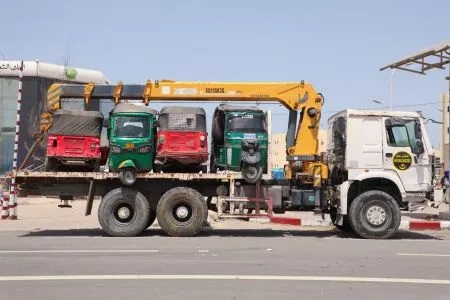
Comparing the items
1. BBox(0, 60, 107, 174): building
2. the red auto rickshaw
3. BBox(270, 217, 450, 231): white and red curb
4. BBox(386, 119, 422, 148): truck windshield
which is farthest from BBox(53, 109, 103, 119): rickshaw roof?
BBox(0, 60, 107, 174): building

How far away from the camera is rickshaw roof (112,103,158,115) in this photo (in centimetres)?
1442

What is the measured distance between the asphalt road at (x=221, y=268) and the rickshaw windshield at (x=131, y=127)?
246 centimetres

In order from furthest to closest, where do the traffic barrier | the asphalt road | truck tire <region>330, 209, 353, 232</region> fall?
1. the traffic barrier
2. truck tire <region>330, 209, 353, 232</region>
3. the asphalt road

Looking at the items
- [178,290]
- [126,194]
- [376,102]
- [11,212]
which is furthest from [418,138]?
[376,102]

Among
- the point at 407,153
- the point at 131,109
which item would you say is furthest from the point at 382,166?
the point at 131,109

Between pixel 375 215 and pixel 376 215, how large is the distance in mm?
24

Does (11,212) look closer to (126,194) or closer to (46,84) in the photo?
(126,194)

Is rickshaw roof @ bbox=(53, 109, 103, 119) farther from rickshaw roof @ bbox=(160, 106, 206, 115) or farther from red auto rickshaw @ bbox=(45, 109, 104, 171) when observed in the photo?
rickshaw roof @ bbox=(160, 106, 206, 115)

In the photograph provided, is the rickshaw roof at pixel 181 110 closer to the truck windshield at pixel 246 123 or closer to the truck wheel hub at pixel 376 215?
the truck windshield at pixel 246 123

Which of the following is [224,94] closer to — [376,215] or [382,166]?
[382,166]

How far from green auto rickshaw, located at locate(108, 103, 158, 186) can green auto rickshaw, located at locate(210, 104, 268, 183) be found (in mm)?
1767

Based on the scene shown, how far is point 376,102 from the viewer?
39.1m

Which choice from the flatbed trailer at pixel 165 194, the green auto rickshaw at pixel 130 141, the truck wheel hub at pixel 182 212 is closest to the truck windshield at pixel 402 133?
the flatbed trailer at pixel 165 194

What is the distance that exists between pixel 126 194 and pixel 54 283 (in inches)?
256
